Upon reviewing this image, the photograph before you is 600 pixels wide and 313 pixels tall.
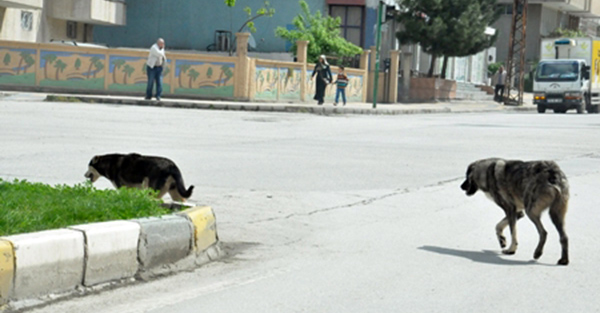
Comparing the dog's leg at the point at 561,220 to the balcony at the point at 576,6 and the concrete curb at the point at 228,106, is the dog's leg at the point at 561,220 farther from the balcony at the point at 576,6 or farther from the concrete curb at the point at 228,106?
the balcony at the point at 576,6

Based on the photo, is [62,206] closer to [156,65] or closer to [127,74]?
[156,65]

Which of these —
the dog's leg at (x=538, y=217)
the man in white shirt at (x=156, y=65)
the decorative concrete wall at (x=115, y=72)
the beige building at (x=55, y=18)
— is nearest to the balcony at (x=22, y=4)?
the beige building at (x=55, y=18)

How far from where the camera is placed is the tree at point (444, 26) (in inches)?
1882

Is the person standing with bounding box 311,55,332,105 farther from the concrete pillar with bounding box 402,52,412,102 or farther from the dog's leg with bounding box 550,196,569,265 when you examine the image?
the dog's leg with bounding box 550,196,569,265

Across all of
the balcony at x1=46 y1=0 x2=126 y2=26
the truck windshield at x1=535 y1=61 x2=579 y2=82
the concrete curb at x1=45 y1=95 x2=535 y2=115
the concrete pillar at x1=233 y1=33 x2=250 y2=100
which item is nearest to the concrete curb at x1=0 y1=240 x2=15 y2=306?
the concrete curb at x1=45 y1=95 x2=535 y2=115

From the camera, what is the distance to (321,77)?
36969 millimetres

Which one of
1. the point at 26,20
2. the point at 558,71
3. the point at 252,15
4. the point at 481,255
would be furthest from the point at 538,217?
the point at 252,15

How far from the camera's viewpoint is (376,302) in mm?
6309

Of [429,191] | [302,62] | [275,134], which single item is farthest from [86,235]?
[302,62]

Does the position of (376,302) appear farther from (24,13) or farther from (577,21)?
(577,21)

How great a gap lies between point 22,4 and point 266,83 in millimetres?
10423

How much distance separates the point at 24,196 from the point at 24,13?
3647 centimetres

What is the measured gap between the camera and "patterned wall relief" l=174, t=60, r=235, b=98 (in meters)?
35.1

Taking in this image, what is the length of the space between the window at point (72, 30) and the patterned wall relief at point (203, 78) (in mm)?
14559
